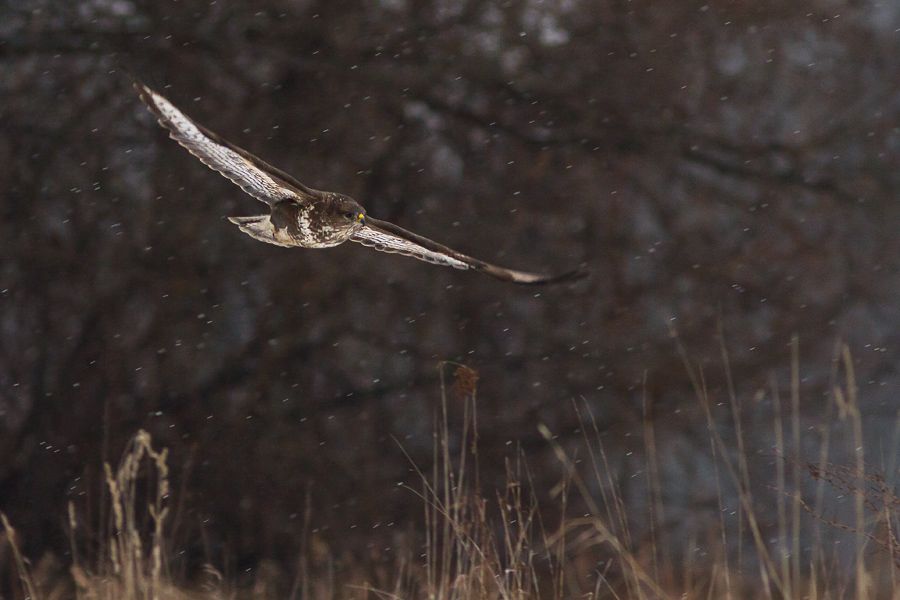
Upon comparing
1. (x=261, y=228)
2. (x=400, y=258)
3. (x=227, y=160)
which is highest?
(x=227, y=160)

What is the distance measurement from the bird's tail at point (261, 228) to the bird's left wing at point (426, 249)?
0.73 feet

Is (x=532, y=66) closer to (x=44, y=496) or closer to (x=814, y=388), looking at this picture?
(x=814, y=388)

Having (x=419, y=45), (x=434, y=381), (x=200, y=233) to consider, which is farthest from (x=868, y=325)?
(x=200, y=233)

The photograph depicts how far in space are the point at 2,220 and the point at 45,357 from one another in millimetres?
671

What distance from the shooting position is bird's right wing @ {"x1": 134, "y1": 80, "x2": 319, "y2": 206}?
2.28 meters

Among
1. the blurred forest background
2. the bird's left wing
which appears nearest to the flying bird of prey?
the bird's left wing

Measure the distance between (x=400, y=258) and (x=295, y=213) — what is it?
78.9 inches

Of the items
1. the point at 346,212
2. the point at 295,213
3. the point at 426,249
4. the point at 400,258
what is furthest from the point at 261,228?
the point at 400,258

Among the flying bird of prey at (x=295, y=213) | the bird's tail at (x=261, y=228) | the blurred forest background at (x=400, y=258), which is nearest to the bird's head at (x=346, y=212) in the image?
the flying bird of prey at (x=295, y=213)

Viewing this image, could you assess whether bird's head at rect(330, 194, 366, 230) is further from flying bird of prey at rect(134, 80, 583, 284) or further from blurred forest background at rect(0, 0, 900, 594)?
blurred forest background at rect(0, 0, 900, 594)

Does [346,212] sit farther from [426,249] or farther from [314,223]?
[426,249]

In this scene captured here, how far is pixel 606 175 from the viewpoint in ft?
15.1

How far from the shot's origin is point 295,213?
2486 mm

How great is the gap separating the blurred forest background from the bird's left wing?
1.67m
